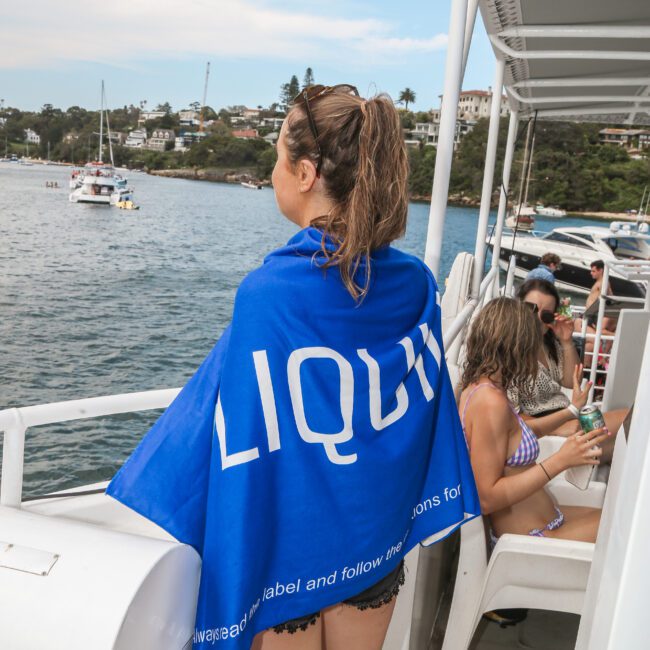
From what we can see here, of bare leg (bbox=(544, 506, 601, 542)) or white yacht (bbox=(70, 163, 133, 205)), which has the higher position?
bare leg (bbox=(544, 506, 601, 542))

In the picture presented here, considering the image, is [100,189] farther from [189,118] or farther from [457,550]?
[457,550]

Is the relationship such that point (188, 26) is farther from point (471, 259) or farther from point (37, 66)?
point (471, 259)

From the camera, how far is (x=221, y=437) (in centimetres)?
94

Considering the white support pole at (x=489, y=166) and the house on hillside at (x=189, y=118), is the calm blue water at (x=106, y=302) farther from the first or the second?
the house on hillside at (x=189, y=118)

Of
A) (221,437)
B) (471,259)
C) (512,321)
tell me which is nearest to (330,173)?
(221,437)

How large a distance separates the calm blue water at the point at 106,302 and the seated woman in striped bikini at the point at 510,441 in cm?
1283

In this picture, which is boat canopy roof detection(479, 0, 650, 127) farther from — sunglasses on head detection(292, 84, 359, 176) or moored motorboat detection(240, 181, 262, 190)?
moored motorboat detection(240, 181, 262, 190)

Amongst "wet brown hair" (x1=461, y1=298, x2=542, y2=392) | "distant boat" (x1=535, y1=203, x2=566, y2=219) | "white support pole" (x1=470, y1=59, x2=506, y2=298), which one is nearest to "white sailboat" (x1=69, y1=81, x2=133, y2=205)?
"distant boat" (x1=535, y1=203, x2=566, y2=219)

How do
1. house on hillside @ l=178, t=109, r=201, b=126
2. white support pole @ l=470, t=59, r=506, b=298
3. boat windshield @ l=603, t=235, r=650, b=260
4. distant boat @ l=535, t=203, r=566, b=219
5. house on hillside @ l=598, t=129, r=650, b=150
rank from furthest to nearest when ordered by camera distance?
house on hillside @ l=178, t=109, r=201, b=126 → house on hillside @ l=598, t=129, r=650, b=150 → distant boat @ l=535, t=203, r=566, b=219 → boat windshield @ l=603, t=235, r=650, b=260 → white support pole @ l=470, t=59, r=506, b=298

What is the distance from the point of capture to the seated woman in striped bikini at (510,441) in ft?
5.76

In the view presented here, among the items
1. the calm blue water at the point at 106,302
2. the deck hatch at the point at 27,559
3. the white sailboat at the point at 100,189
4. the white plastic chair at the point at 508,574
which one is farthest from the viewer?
the white sailboat at the point at 100,189

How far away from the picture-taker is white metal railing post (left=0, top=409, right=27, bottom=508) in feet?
4.05

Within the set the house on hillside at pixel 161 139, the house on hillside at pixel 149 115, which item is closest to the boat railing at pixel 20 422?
the house on hillside at pixel 161 139

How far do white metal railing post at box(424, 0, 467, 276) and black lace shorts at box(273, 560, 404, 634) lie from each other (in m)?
1.13
